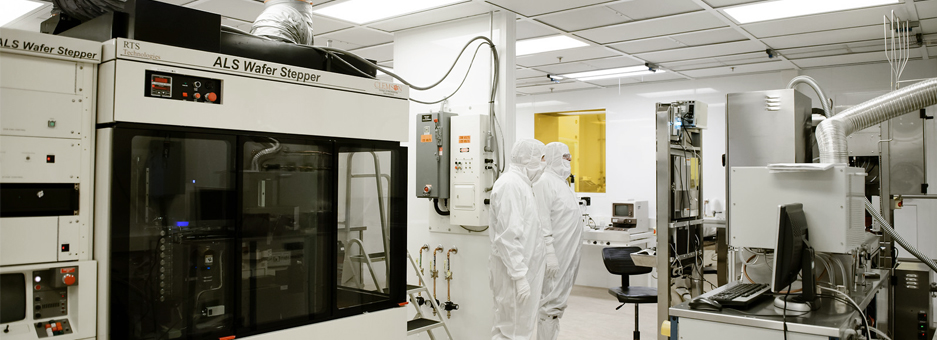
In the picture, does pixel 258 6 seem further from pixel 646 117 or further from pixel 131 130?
pixel 646 117

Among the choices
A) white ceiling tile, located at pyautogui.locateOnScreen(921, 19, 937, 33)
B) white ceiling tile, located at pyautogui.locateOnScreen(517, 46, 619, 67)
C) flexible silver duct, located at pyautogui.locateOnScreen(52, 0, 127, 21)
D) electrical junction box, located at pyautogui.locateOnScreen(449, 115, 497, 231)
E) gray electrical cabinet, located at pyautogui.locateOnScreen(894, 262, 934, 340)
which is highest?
white ceiling tile, located at pyautogui.locateOnScreen(921, 19, 937, 33)

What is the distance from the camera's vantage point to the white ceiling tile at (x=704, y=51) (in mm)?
5590

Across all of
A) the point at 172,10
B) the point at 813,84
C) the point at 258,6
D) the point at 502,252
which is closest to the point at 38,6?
the point at 258,6

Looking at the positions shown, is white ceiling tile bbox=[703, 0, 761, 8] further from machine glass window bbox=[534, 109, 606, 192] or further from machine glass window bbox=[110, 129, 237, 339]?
machine glass window bbox=[534, 109, 606, 192]

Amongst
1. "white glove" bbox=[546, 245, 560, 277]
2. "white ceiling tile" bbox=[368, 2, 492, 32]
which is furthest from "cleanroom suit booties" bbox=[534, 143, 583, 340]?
"white ceiling tile" bbox=[368, 2, 492, 32]

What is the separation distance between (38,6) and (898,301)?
20.9 ft

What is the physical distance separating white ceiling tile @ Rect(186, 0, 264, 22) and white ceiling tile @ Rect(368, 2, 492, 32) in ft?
3.08

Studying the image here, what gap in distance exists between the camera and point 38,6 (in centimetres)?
407

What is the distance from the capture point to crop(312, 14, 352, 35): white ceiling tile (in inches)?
184

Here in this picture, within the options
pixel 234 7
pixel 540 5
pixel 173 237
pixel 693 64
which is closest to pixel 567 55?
pixel 693 64

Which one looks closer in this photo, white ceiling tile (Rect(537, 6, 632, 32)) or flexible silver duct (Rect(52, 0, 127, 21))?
flexible silver duct (Rect(52, 0, 127, 21))

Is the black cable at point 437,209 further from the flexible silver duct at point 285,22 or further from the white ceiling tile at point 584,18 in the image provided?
the flexible silver duct at point 285,22

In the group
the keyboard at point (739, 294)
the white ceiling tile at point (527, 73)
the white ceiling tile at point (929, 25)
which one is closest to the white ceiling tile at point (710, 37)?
the white ceiling tile at point (929, 25)

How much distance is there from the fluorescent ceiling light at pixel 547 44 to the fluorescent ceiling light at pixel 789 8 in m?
1.42
